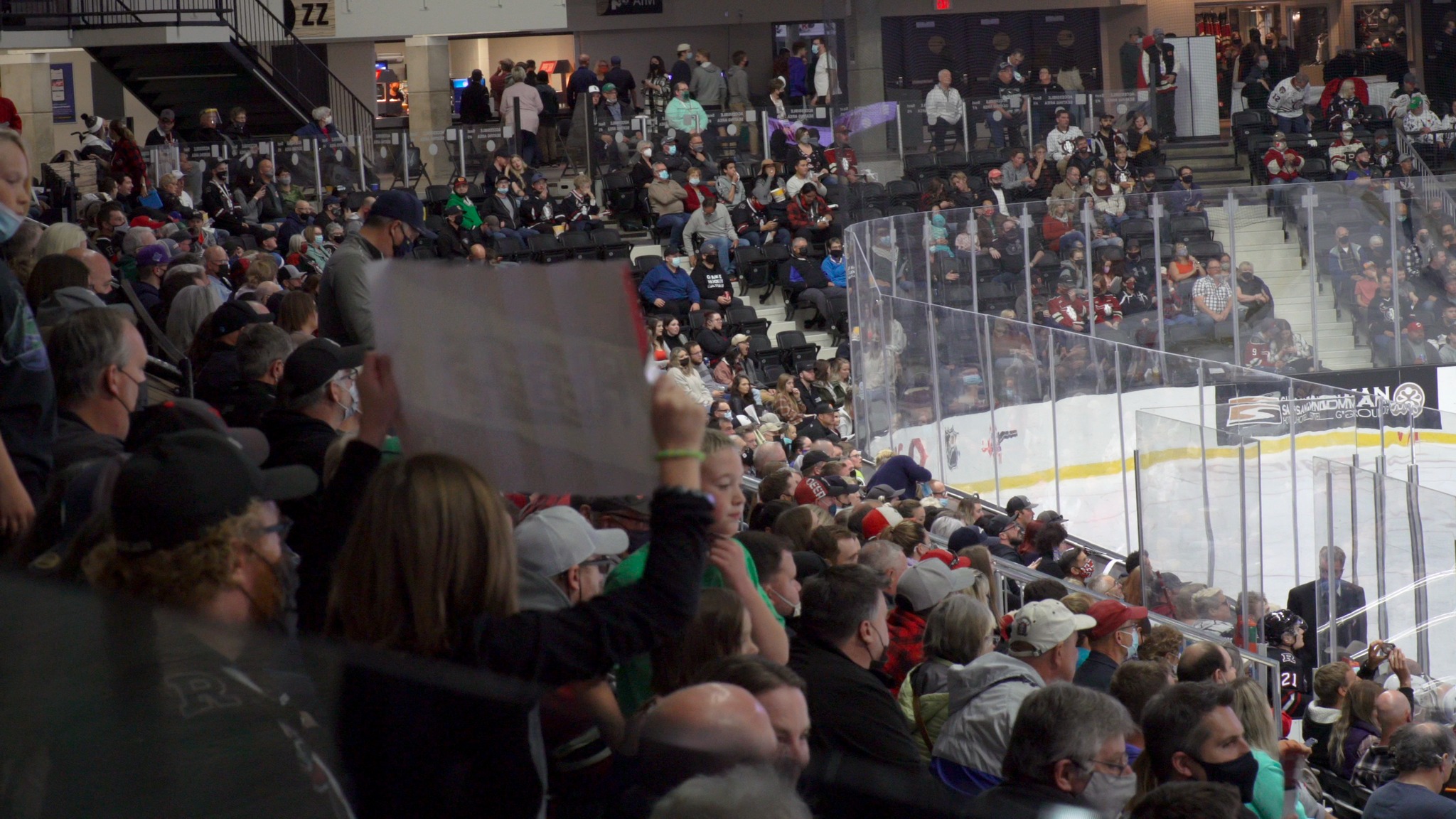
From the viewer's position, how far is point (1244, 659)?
22.0 feet

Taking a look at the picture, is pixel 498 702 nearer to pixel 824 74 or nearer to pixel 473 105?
pixel 824 74

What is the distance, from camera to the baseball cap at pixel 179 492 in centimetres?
179

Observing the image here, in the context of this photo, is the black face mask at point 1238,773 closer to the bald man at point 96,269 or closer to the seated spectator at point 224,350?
the seated spectator at point 224,350

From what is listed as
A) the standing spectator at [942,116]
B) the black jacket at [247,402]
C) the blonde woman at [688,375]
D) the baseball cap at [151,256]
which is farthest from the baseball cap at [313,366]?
the standing spectator at [942,116]

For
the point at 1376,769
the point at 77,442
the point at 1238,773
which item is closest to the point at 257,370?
the point at 77,442

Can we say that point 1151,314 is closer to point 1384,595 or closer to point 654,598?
point 1384,595

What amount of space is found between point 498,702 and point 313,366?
1.80 m

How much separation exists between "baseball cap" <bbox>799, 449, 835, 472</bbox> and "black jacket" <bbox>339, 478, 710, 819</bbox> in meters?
8.19

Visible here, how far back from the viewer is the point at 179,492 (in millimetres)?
1841

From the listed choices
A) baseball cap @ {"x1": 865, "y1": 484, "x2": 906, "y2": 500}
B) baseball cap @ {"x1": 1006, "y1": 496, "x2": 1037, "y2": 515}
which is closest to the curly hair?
baseball cap @ {"x1": 865, "y1": 484, "x2": 906, "y2": 500}

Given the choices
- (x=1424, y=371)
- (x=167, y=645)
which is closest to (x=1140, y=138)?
(x=1424, y=371)

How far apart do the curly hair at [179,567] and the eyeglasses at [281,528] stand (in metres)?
0.03

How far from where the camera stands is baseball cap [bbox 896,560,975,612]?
4.66 m

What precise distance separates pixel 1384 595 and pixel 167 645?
7780 millimetres
